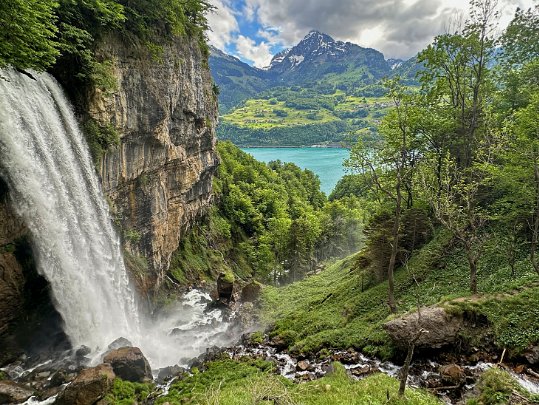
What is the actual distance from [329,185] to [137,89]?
10507cm

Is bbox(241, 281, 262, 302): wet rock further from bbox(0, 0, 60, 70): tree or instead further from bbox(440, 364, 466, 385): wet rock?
bbox(0, 0, 60, 70): tree

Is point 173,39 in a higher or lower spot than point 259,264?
higher

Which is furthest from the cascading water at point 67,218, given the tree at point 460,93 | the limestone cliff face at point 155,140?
the tree at point 460,93

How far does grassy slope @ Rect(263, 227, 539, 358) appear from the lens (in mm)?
14336

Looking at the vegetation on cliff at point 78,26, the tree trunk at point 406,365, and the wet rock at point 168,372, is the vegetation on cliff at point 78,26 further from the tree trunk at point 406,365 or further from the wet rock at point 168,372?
the tree trunk at point 406,365

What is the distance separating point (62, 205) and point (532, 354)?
22574mm

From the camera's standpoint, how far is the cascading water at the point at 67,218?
16438 mm

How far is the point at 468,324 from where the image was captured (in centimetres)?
1516

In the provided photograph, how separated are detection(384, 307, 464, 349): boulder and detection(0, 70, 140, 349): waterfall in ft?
54.2

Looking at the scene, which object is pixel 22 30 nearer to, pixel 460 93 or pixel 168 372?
pixel 168 372

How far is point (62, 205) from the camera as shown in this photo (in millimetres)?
18641

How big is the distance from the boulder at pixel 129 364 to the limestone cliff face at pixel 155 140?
9.94 m

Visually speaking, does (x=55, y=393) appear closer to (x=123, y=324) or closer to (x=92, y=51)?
(x=123, y=324)

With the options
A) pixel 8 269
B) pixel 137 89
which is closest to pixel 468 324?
pixel 8 269
